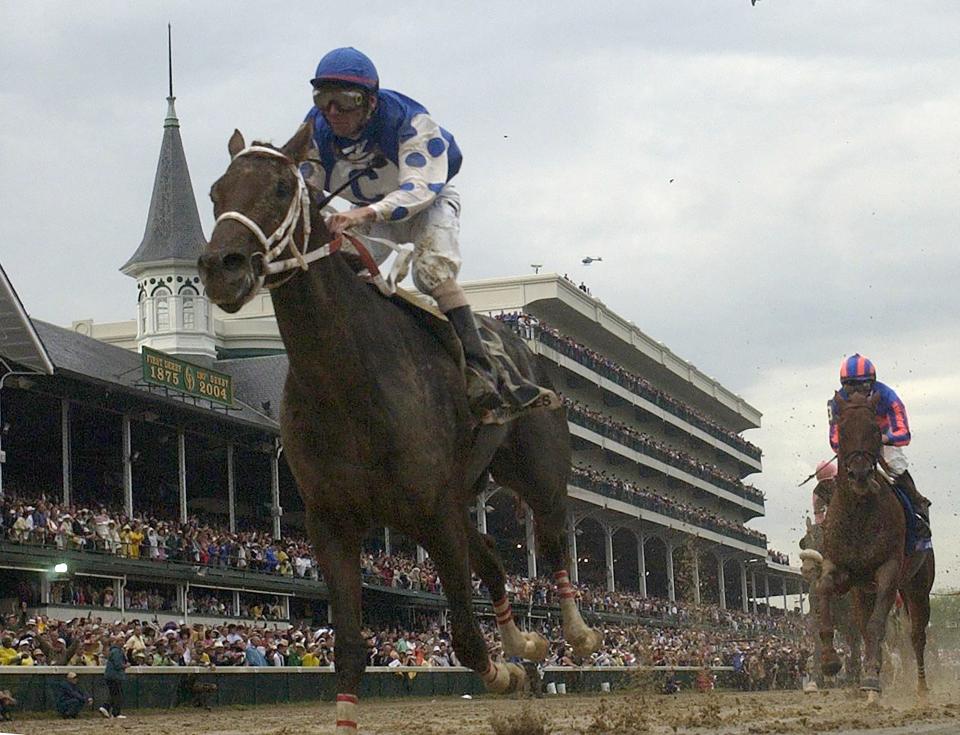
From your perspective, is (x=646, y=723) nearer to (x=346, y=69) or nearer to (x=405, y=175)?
(x=405, y=175)

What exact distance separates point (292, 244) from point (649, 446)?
6351 cm

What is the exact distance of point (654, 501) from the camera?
213 feet

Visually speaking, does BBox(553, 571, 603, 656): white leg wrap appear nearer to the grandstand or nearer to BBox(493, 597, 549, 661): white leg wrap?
BBox(493, 597, 549, 661): white leg wrap

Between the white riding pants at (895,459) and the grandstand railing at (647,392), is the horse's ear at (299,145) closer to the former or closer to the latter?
the white riding pants at (895,459)

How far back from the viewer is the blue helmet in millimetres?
7613

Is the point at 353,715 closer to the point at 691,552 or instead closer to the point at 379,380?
the point at 379,380

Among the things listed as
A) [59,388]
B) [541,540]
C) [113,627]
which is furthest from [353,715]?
[59,388]

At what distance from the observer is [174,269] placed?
5591 centimetres

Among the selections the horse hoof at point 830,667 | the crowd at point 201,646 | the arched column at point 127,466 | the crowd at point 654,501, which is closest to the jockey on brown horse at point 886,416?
the horse hoof at point 830,667

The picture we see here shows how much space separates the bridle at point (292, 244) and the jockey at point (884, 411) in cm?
715

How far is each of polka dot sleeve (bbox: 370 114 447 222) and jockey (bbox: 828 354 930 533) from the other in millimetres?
6717

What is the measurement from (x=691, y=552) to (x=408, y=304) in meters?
63.5

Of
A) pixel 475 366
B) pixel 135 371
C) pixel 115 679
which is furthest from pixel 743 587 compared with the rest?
pixel 475 366

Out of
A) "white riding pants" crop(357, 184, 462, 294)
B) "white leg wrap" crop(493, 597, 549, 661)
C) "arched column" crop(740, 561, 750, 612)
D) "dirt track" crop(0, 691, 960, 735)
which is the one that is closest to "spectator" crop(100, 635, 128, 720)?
"dirt track" crop(0, 691, 960, 735)
